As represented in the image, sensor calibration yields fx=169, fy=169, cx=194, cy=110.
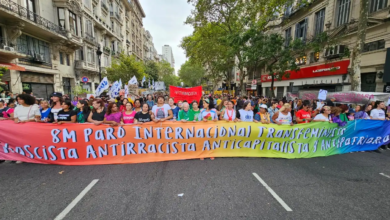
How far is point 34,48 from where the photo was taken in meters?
15.8

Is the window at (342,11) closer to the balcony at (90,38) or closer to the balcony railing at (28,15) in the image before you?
the balcony railing at (28,15)

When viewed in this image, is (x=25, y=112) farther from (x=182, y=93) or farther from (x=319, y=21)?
(x=319, y=21)

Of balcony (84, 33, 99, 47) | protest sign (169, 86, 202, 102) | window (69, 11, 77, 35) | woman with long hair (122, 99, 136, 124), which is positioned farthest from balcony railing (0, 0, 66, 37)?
woman with long hair (122, 99, 136, 124)

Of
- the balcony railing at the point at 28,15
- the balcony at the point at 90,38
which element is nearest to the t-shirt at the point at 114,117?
the balcony railing at the point at 28,15

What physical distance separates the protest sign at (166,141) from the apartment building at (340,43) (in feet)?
34.8

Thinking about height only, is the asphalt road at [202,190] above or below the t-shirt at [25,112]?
below

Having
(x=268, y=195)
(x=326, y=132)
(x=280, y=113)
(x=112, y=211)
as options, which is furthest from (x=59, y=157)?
(x=326, y=132)

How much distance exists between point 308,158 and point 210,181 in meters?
3.23

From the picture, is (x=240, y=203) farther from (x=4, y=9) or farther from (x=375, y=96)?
(x=4, y=9)

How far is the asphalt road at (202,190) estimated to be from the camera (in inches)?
105

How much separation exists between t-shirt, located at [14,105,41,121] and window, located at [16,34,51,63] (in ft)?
47.5

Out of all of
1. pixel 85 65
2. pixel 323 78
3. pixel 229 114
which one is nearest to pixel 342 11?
pixel 323 78

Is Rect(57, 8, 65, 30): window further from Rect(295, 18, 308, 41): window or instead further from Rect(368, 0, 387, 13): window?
Rect(368, 0, 387, 13): window

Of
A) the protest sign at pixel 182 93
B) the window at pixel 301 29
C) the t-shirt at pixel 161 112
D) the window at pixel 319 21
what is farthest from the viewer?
the window at pixel 301 29
